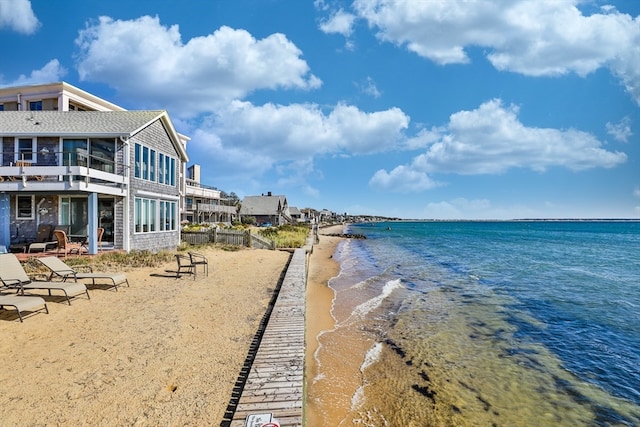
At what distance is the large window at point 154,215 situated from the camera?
17969 millimetres

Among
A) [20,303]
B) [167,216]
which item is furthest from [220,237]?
[20,303]

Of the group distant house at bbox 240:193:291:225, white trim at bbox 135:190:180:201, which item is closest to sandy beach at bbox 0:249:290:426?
white trim at bbox 135:190:180:201

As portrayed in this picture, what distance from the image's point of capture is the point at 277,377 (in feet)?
17.3

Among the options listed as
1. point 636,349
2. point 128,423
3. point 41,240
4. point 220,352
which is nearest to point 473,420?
point 220,352

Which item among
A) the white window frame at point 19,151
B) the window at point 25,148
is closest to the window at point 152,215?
the white window frame at point 19,151

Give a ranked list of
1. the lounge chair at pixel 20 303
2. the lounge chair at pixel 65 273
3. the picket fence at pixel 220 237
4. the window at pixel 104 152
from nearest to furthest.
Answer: the lounge chair at pixel 20 303 → the lounge chair at pixel 65 273 → the window at pixel 104 152 → the picket fence at pixel 220 237

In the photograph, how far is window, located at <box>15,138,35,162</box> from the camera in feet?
54.2

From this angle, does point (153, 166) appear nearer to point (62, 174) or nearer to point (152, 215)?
point (152, 215)

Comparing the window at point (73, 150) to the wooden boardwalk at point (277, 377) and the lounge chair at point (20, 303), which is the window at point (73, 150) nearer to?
the lounge chair at point (20, 303)

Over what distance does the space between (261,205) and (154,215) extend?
59331mm

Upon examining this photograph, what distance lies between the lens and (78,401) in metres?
4.86

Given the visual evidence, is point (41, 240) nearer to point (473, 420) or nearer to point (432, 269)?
point (473, 420)

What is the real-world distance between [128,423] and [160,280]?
8743 millimetres

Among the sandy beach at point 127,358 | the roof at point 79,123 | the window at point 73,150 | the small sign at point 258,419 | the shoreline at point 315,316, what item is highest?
the roof at point 79,123
